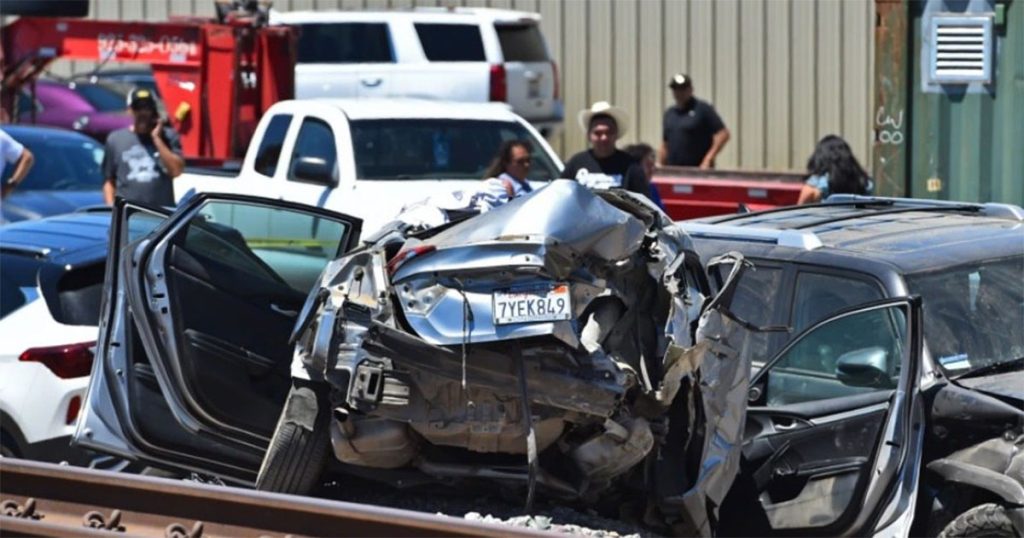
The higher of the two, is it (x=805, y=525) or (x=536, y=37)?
(x=536, y=37)

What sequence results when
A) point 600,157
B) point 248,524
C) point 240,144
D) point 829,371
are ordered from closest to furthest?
point 248,524
point 829,371
point 600,157
point 240,144

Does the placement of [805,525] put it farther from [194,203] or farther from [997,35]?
[997,35]

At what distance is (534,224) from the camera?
18.2 feet

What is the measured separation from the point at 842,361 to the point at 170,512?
8.30 ft

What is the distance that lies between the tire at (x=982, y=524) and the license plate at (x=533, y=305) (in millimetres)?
1545

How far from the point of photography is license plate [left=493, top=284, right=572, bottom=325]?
5.39 m

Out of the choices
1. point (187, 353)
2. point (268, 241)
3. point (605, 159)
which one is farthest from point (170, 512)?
point (605, 159)

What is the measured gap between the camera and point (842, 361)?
247 inches

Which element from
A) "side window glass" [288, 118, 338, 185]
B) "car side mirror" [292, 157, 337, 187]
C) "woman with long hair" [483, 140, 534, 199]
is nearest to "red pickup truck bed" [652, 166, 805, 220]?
"side window glass" [288, 118, 338, 185]

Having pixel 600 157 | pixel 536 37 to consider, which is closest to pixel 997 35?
pixel 600 157

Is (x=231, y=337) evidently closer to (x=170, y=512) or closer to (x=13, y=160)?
(x=170, y=512)

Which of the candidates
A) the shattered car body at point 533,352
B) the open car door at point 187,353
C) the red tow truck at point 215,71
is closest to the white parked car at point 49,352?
the open car door at point 187,353

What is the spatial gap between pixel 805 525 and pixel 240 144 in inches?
422

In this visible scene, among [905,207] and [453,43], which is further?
[453,43]
